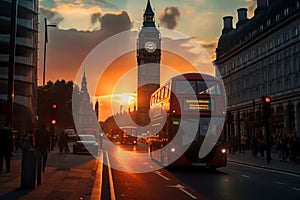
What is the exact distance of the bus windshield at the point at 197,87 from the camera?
71.6 ft

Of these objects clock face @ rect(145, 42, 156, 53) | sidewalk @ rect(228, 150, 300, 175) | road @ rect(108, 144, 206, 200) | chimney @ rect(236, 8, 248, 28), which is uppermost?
clock face @ rect(145, 42, 156, 53)

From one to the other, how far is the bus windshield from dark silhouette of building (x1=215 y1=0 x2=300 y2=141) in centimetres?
2414

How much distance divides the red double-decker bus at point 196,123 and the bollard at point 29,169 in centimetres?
1049

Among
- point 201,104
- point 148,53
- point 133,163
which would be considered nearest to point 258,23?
point 133,163

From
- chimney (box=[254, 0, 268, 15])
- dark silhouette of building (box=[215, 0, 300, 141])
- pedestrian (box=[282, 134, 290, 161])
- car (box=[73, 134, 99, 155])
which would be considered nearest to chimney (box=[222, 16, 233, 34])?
dark silhouette of building (box=[215, 0, 300, 141])

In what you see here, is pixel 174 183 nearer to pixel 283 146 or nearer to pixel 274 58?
pixel 283 146

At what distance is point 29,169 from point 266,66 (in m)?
66.2

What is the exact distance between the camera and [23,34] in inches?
2527

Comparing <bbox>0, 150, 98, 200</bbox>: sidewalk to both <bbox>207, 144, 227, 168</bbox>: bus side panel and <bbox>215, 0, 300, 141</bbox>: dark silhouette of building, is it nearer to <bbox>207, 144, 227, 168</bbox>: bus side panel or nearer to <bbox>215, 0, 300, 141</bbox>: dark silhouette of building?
<bbox>207, 144, 227, 168</bbox>: bus side panel

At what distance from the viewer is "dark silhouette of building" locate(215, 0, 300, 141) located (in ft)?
205

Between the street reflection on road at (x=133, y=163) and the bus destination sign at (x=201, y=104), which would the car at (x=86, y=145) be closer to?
the street reflection on road at (x=133, y=163)

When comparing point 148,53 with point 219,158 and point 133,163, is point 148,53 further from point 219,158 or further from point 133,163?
point 219,158

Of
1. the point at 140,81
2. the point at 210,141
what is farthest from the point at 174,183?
the point at 140,81

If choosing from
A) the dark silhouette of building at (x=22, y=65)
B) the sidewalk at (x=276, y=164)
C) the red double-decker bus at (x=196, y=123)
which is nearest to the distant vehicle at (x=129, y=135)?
the dark silhouette of building at (x=22, y=65)
